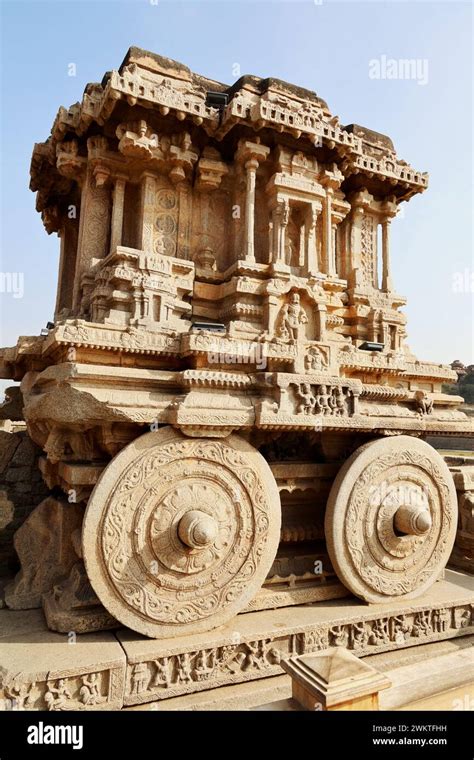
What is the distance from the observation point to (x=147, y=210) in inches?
337

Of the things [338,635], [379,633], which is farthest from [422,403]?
[338,635]

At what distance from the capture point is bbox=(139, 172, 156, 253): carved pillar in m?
8.42

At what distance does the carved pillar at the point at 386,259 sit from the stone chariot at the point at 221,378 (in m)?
0.39

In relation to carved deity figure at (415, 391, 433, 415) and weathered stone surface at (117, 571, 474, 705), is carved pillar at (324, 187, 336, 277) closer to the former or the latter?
carved deity figure at (415, 391, 433, 415)

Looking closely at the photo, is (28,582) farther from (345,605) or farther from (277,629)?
(345,605)

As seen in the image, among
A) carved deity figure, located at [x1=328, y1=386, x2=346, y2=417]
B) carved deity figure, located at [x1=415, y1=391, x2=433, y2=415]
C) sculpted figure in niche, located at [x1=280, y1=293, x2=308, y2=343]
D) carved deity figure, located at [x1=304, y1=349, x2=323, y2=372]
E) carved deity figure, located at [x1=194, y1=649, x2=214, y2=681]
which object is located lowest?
carved deity figure, located at [x1=194, y1=649, x2=214, y2=681]

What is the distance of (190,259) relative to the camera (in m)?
8.94

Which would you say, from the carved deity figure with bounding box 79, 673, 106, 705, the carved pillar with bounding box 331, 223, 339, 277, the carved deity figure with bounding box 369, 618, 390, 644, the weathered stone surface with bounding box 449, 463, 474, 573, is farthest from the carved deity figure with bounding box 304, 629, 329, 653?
the carved pillar with bounding box 331, 223, 339, 277

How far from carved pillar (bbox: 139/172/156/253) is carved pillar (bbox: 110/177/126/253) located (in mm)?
418

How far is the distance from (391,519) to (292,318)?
374cm

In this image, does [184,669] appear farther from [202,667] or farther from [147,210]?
[147,210]

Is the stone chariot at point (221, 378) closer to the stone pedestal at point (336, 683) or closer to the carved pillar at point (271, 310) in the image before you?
the carved pillar at point (271, 310)

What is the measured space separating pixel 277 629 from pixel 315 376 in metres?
2.98
